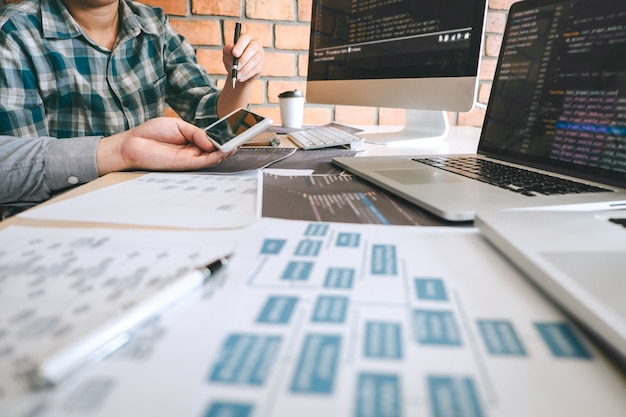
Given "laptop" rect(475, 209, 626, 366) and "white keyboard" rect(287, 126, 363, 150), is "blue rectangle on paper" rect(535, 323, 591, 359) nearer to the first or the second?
"laptop" rect(475, 209, 626, 366)

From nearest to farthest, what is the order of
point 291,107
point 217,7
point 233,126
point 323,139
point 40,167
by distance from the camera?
point 40,167 → point 233,126 → point 323,139 → point 291,107 → point 217,7

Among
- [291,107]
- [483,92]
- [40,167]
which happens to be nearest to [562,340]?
[40,167]

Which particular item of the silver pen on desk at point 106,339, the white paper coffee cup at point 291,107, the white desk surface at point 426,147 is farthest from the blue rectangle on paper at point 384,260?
the white paper coffee cup at point 291,107

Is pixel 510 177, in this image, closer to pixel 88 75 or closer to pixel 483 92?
pixel 88 75

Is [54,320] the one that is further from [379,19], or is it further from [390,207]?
[379,19]

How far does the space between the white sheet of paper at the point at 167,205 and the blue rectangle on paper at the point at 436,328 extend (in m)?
0.18

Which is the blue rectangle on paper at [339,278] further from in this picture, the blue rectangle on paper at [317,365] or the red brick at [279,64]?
the red brick at [279,64]

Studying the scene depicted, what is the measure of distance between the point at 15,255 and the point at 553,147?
58 cm

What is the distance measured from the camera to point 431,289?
9.1 inches

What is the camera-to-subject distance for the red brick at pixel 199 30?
49.6 inches

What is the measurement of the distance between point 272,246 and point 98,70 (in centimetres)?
92

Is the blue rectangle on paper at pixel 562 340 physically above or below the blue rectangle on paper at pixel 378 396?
above

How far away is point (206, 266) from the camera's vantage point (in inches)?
9.5

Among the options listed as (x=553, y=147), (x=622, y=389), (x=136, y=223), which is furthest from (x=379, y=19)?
(x=622, y=389)
